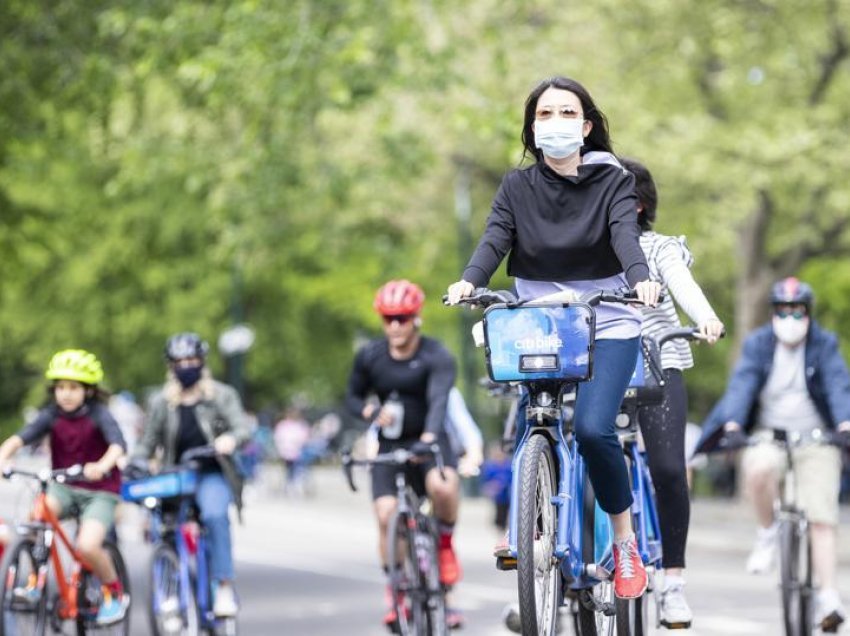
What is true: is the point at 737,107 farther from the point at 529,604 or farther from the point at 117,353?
the point at 117,353

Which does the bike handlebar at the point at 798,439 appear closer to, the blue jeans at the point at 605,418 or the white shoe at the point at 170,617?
the white shoe at the point at 170,617

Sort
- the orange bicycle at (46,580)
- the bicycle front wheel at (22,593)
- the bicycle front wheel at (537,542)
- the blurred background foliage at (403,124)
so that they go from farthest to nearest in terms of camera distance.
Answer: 1. the blurred background foliage at (403,124)
2. the orange bicycle at (46,580)
3. the bicycle front wheel at (22,593)
4. the bicycle front wheel at (537,542)

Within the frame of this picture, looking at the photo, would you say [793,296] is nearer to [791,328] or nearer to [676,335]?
[791,328]

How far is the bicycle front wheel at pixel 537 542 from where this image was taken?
22.7 feet

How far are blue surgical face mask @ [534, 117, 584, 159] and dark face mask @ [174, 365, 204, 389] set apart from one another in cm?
499

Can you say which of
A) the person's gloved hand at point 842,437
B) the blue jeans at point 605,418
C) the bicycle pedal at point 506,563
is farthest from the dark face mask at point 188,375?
the bicycle pedal at point 506,563

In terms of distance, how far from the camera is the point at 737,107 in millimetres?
28406

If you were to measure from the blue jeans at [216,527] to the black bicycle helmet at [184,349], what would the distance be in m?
0.73

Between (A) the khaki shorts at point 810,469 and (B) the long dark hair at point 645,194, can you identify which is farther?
(A) the khaki shorts at point 810,469

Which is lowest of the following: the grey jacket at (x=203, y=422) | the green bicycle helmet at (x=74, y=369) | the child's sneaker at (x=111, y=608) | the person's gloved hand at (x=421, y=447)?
the child's sneaker at (x=111, y=608)

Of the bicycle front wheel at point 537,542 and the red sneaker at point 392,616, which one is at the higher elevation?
the bicycle front wheel at point 537,542

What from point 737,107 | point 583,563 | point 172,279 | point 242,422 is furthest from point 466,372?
Answer: point 583,563

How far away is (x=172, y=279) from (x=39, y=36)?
31489 mm

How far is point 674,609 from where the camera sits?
857 centimetres
